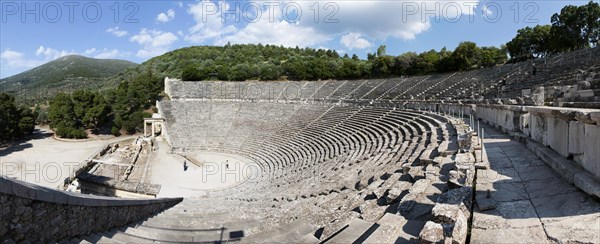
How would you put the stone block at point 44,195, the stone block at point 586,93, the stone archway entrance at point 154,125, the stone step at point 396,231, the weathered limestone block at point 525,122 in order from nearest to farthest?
the stone step at point 396,231, the stone block at point 44,195, the stone block at point 586,93, the weathered limestone block at point 525,122, the stone archway entrance at point 154,125

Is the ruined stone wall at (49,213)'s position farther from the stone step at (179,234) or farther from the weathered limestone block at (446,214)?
the weathered limestone block at (446,214)

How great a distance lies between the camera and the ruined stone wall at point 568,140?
4426 mm

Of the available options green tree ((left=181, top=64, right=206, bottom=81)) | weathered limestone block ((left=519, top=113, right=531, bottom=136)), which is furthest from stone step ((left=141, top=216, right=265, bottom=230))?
green tree ((left=181, top=64, right=206, bottom=81))

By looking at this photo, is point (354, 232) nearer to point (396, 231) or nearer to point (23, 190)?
point (396, 231)

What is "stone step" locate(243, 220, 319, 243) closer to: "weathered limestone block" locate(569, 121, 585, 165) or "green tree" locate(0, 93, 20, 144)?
"weathered limestone block" locate(569, 121, 585, 165)

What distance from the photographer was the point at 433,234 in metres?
3.69

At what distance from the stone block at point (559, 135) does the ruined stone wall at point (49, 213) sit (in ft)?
26.5

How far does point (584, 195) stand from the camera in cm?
433

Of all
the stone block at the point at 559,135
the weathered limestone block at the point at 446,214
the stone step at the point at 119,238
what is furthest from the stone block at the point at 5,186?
the stone block at the point at 559,135

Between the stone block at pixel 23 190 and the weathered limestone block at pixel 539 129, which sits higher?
the weathered limestone block at pixel 539 129

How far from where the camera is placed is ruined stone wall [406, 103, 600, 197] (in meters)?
4.43

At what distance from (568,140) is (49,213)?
811 cm

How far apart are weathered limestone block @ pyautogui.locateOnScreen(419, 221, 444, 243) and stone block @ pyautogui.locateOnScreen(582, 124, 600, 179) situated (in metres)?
2.41

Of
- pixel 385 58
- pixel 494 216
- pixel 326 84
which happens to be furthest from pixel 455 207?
pixel 385 58
